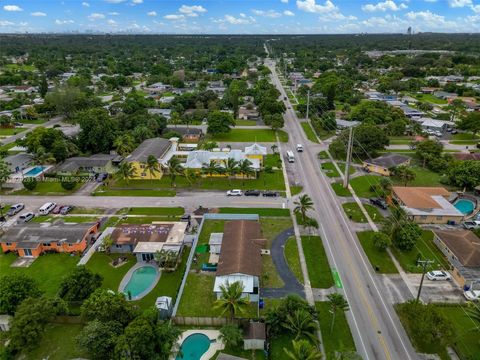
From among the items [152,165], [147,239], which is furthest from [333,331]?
[152,165]

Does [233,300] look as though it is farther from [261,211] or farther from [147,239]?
[261,211]

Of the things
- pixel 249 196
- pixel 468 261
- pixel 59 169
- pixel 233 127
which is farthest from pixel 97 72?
pixel 468 261

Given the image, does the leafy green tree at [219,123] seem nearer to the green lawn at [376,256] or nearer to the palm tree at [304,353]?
the green lawn at [376,256]

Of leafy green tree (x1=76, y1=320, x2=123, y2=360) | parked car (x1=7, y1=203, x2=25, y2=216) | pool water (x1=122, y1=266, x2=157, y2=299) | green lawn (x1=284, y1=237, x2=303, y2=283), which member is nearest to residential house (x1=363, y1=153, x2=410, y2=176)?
green lawn (x1=284, y1=237, x2=303, y2=283)

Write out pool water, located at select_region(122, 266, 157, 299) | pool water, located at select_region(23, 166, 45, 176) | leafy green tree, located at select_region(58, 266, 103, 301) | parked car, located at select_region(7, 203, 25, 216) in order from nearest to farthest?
leafy green tree, located at select_region(58, 266, 103, 301)
pool water, located at select_region(122, 266, 157, 299)
parked car, located at select_region(7, 203, 25, 216)
pool water, located at select_region(23, 166, 45, 176)

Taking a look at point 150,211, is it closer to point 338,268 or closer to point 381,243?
point 338,268

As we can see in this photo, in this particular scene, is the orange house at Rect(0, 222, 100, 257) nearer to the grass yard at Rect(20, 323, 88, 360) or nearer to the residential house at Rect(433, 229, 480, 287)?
the grass yard at Rect(20, 323, 88, 360)
